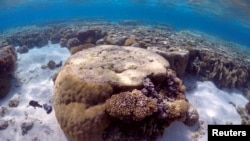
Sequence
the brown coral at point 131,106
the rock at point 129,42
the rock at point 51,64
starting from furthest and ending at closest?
the rock at point 51,64
the rock at point 129,42
the brown coral at point 131,106

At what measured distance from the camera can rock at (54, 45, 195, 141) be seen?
5426mm

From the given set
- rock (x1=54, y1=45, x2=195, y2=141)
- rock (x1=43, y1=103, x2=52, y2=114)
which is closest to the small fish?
rock (x1=43, y1=103, x2=52, y2=114)

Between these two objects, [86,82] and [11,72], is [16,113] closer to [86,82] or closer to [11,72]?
[11,72]

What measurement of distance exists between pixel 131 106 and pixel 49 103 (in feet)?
14.2

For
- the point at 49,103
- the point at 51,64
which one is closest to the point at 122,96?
the point at 49,103

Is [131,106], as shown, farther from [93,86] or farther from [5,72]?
[5,72]

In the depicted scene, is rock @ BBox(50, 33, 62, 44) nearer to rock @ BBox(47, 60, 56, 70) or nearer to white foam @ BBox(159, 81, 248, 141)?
rock @ BBox(47, 60, 56, 70)

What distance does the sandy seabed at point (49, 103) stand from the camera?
6.91m

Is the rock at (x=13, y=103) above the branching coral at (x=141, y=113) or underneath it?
underneath

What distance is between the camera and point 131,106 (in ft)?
17.4

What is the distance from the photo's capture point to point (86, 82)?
5.77m

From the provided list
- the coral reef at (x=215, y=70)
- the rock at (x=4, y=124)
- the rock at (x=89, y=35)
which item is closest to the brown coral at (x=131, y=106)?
the rock at (x=4, y=124)

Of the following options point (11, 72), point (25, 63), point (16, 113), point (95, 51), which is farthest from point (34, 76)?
point (95, 51)

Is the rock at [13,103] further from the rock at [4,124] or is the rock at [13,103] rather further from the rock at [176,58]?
the rock at [176,58]
